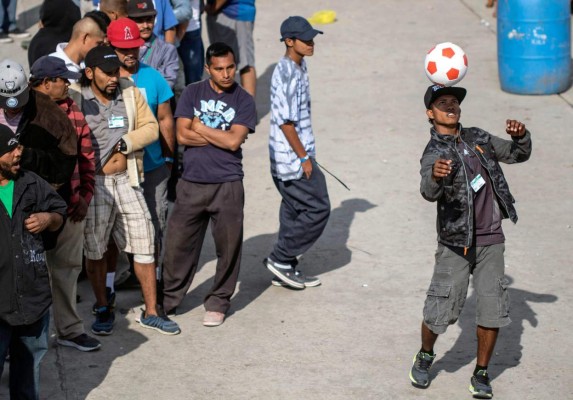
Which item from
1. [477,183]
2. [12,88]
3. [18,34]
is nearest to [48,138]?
[12,88]

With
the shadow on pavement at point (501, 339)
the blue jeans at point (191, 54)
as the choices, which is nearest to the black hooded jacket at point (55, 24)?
the blue jeans at point (191, 54)

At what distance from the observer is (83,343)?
23.1 feet

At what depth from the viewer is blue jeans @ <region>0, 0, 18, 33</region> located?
575 inches

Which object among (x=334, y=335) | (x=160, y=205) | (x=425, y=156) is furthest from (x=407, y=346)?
(x=160, y=205)

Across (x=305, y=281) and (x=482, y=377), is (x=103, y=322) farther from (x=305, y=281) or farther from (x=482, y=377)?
(x=482, y=377)

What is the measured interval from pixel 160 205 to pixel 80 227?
89 cm

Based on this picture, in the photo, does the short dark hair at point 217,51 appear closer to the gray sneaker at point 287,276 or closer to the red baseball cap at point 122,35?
the red baseball cap at point 122,35

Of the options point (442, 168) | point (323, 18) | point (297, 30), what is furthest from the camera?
point (323, 18)

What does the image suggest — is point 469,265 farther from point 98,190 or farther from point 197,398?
point 98,190

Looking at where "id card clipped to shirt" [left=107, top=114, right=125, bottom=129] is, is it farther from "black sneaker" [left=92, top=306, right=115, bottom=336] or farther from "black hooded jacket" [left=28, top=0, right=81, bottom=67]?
"black hooded jacket" [left=28, top=0, right=81, bottom=67]

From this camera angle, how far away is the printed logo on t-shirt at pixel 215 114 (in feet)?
24.1

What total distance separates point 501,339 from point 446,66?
1.91 metres

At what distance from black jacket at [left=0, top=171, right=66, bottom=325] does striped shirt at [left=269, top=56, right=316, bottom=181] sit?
2383 millimetres

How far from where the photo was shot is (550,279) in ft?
26.1
